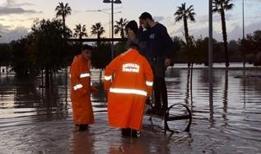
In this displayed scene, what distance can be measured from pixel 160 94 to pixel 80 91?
5.24 ft

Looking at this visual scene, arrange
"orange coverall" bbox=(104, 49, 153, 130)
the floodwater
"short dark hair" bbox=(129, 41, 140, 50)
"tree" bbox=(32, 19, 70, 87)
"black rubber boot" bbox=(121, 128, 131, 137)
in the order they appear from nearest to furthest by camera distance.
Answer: the floodwater < "orange coverall" bbox=(104, 49, 153, 130) < "short dark hair" bbox=(129, 41, 140, 50) < "black rubber boot" bbox=(121, 128, 131, 137) < "tree" bbox=(32, 19, 70, 87)

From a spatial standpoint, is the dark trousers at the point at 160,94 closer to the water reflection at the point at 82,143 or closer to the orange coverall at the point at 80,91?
the orange coverall at the point at 80,91

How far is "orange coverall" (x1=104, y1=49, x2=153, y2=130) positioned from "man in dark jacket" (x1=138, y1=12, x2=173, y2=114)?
1075mm

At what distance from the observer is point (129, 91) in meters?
10.4

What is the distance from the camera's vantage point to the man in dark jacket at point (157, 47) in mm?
11445

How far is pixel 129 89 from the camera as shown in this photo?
10.4m

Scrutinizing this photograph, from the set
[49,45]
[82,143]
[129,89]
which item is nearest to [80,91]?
[129,89]

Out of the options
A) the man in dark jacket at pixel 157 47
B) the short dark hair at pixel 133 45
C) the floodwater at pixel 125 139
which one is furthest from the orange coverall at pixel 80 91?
the short dark hair at pixel 133 45

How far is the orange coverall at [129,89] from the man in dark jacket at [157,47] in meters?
1.07

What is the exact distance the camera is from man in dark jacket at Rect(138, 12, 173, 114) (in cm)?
1145

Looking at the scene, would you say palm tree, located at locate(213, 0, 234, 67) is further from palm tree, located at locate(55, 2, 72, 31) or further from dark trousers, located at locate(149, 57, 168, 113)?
dark trousers, located at locate(149, 57, 168, 113)

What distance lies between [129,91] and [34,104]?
1010 cm

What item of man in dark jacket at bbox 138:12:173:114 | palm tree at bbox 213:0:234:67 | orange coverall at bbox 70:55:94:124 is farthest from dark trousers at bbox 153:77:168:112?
palm tree at bbox 213:0:234:67

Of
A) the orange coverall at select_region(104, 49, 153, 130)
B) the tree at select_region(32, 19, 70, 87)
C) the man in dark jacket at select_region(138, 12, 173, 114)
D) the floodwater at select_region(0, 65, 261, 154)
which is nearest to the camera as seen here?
the floodwater at select_region(0, 65, 261, 154)
